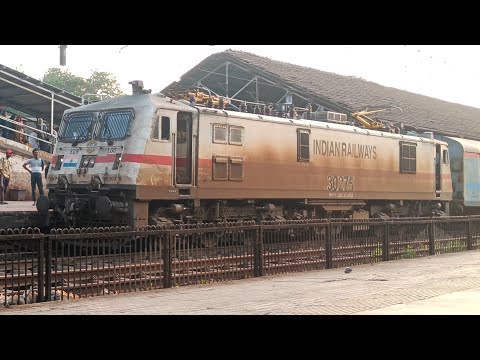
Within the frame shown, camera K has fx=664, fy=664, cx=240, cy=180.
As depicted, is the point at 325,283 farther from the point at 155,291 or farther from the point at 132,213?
the point at 132,213

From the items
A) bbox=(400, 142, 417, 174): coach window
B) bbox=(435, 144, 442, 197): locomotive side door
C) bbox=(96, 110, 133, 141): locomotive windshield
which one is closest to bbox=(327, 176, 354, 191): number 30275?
bbox=(400, 142, 417, 174): coach window

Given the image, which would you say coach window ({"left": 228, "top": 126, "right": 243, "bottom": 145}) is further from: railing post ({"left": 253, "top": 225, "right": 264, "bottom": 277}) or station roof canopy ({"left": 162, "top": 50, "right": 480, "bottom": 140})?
station roof canopy ({"left": 162, "top": 50, "right": 480, "bottom": 140})

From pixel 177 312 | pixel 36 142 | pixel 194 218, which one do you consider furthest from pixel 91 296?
pixel 36 142

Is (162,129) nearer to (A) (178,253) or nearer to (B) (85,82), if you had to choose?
(A) (178,253)

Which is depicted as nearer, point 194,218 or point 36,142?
point 194,218

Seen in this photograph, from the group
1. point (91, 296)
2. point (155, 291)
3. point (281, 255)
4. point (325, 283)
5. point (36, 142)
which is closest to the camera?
point (91, 296)

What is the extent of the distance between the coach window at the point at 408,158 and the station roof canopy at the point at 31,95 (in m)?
14.5

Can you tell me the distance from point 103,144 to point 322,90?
61.2 feet

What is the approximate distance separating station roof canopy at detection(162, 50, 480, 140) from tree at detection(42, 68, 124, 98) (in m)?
44.9

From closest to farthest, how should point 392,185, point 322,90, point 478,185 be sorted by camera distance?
point 392,185
point 478,185
point 322,90

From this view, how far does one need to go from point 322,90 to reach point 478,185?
8.85m

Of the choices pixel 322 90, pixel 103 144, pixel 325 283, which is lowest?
pixel 325 283

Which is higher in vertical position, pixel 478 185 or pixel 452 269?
pixel 478 185

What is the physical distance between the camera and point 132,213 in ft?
51.1
